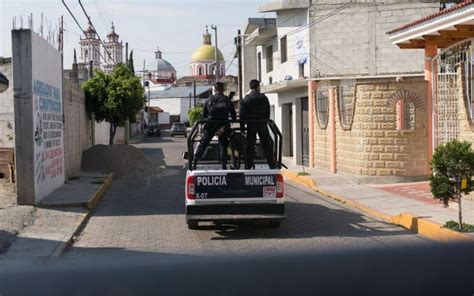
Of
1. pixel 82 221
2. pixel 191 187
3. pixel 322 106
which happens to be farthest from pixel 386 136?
pixel 82 221

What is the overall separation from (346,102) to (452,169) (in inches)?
339

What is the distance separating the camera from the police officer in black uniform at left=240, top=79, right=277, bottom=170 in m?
10.8

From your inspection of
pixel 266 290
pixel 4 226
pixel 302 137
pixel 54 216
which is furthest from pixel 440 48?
pixel 266 290

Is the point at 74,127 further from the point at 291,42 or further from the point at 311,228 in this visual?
the point at 311,228

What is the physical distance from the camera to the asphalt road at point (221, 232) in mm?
9398

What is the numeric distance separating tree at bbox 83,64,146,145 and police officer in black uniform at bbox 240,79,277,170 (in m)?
14.3

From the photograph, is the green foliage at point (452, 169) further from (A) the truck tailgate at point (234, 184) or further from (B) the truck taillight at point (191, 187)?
(B) the truck taillight at point (191, 187)

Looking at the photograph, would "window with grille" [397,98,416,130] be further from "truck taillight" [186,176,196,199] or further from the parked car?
the parked car

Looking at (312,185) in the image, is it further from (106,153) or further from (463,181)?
(106,153)

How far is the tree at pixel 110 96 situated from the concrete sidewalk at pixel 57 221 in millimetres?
7489

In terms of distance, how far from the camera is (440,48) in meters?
16.7

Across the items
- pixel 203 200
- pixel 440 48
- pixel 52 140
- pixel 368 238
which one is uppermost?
pixel 440 48

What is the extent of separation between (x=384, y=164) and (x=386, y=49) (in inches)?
336

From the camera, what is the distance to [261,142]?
431 inches
